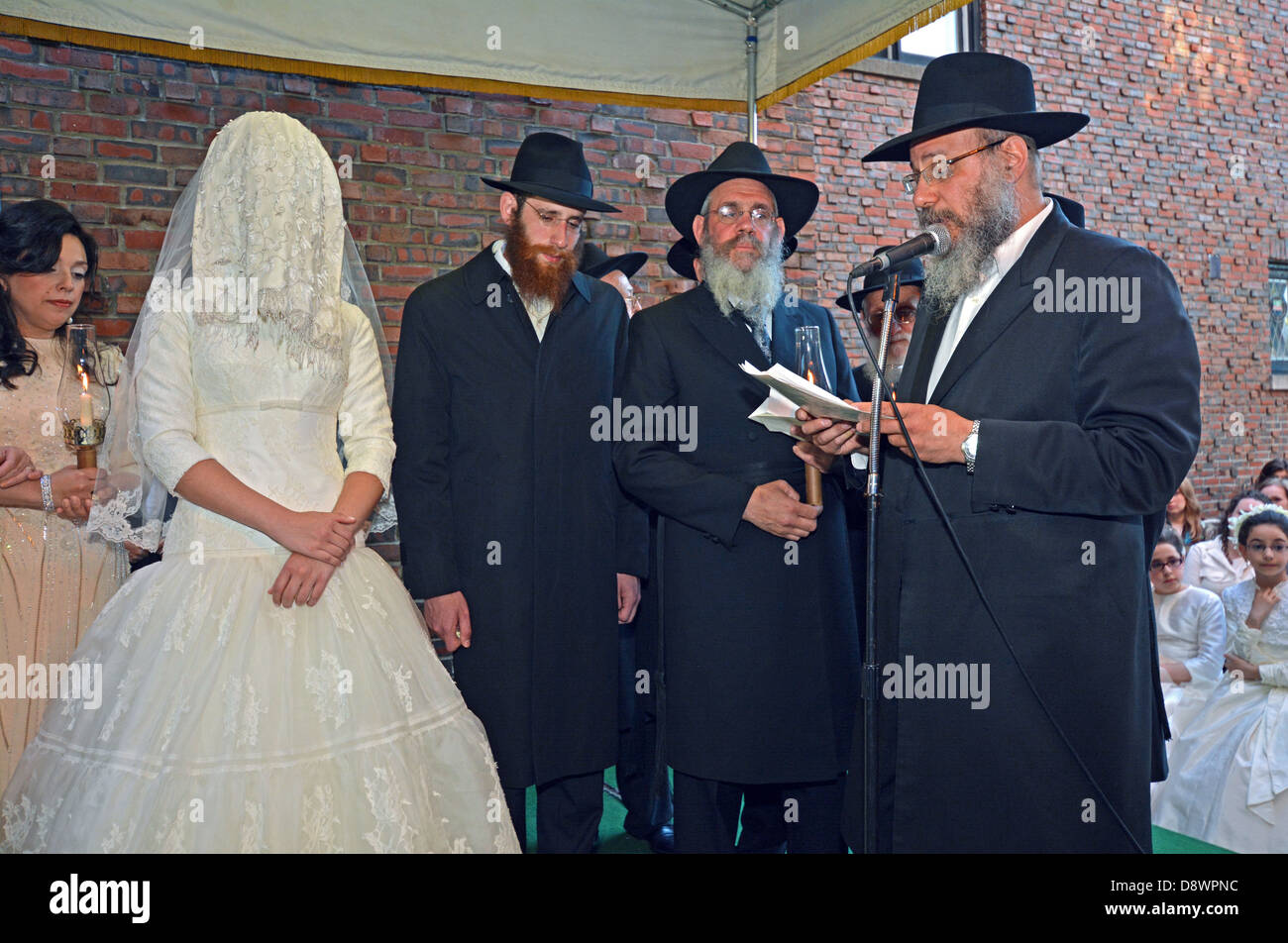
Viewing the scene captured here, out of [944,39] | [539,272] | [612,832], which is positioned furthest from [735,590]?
[944,39]

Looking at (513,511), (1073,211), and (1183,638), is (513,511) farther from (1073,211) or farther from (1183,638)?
(1183,638)

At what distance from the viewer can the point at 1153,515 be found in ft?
7.94

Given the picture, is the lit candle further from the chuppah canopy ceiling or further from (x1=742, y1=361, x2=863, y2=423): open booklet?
(x1=742, y1=361, x2=863, y2=423): open booklet

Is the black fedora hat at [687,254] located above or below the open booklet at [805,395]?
above

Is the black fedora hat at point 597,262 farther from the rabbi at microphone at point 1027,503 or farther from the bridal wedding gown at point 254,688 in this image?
the rabbi at microphone at point 1027,503

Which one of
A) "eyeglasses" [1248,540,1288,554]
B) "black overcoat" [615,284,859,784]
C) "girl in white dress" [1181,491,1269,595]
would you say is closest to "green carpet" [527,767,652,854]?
"black overcoat" [615,284,859,784]

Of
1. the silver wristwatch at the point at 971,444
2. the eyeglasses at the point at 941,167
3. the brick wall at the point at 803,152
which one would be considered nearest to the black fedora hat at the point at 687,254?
the eyeglasses at the point at 941,167

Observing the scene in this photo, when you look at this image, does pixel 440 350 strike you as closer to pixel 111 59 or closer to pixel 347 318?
pixel 347 318

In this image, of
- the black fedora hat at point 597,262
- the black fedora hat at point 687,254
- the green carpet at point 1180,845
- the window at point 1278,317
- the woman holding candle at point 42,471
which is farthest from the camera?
the window at point 1278,317

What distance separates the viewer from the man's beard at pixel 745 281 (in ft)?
10.8

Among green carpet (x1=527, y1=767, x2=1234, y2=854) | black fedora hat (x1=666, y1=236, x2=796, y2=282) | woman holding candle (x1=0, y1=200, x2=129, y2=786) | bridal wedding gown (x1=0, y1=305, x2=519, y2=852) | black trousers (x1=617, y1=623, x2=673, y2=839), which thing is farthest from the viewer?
green carpet (x1=527, y1=767, x2=1234, y2=854)

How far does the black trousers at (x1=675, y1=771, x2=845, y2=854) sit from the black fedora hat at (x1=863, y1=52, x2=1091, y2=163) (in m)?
1.86

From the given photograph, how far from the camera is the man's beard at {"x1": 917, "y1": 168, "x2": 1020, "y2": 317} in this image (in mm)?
2473

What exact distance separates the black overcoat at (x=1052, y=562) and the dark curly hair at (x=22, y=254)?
281 centimetres
